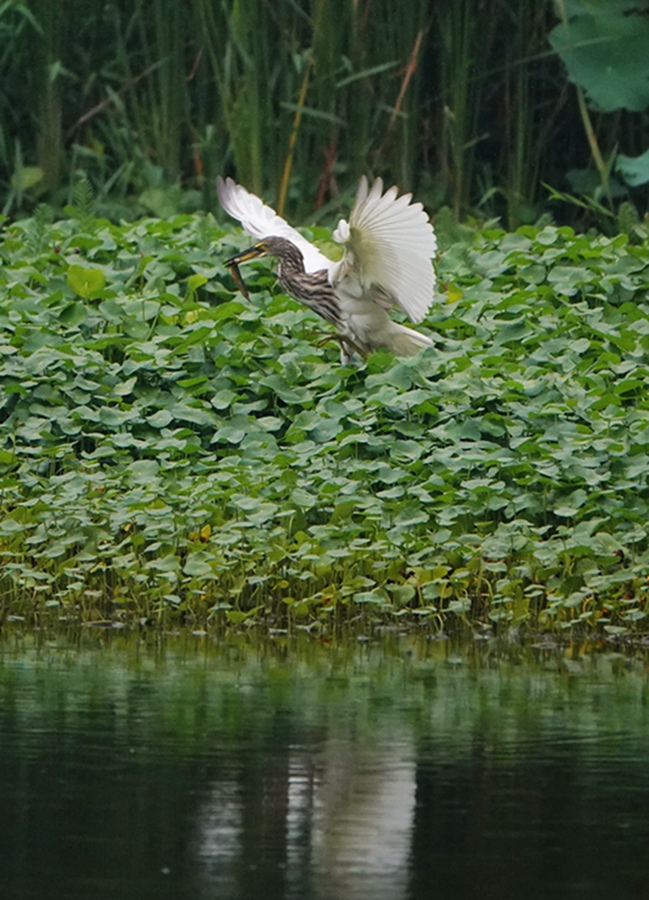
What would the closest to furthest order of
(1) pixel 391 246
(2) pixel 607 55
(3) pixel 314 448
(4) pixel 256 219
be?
(3) pixel 314 448 → (1) pixel 391 246 → (4) pixel 256 219 → (2) pixel 607 55

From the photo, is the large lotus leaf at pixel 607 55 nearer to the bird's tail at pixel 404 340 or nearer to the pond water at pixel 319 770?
the bird's tail at pixel 404 340

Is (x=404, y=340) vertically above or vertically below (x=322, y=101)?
below

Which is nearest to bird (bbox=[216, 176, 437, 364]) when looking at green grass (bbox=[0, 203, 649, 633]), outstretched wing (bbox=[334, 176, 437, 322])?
outstretched wing (bbox=[334, 176, 437, 322])

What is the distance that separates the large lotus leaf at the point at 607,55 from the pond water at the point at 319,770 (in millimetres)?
5530

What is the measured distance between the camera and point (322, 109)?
35.3ft

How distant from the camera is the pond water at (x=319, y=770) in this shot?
3.56 meters

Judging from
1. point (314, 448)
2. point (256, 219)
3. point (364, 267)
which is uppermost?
point (256, 219)

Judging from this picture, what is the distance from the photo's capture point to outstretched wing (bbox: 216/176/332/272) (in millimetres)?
8289

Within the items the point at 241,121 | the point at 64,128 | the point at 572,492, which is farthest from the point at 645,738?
the point at 64,128

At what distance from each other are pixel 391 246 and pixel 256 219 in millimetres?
1252

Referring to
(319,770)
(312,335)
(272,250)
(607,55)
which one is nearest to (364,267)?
(272,250)

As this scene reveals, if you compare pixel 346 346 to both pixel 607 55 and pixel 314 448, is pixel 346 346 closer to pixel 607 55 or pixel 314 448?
pixel 314 448

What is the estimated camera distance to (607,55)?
11008 millimetres

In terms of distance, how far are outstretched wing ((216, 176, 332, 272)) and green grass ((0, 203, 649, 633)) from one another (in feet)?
1.09
